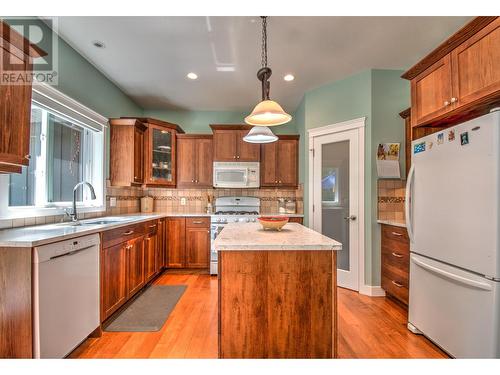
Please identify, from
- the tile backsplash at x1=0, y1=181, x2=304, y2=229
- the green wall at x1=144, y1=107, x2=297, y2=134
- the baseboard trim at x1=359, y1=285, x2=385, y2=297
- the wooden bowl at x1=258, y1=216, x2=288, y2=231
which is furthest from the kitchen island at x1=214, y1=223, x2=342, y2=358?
the green wall at x1=144, y1=107, x2=297, y2=134

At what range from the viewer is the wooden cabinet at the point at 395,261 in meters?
2.45

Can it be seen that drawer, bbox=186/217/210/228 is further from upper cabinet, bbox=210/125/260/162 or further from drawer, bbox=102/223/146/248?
upper cabinet, bbox=210/125/260/162

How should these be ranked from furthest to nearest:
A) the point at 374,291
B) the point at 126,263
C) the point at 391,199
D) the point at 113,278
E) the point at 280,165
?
the point at 280,165 → the point at 391,199 → the point at 374,291 → the point at 126,263 → the point at 113,278

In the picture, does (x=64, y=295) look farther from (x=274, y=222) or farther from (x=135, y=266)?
(x=274, y=222)

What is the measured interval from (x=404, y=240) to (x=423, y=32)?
2080 millimetres

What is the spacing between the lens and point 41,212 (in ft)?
7.11

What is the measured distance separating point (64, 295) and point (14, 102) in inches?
51.9

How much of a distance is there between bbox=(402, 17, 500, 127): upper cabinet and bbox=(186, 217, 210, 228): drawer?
2.96 meters

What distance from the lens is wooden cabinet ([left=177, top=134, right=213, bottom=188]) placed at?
412 cm

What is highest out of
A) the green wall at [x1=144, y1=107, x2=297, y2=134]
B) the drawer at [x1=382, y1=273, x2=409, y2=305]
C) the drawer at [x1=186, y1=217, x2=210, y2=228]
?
the green wall at [x1=144, y1=107, x2=297, y2=134]

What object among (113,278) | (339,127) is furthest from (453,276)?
(113,278)

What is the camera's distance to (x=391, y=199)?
3.01m

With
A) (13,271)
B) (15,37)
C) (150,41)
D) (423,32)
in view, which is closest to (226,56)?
(150,41)

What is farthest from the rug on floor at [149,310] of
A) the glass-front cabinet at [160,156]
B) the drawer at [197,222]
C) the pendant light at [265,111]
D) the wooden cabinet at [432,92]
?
the wooden cabinet at [432,92]
